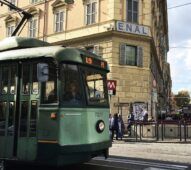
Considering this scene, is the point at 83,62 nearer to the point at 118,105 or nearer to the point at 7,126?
the point at 7,126

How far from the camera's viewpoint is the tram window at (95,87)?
10320 mm

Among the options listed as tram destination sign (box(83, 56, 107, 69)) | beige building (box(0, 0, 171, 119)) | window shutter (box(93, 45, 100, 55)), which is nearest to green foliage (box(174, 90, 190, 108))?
beige building (box(0, 0, 171, 119))

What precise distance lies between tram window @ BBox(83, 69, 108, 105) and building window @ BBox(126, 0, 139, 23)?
69.7 feet

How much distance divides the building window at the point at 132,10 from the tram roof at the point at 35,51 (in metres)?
21.2

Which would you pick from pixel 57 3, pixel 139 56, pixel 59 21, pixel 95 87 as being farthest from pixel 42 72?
pixel 57 3

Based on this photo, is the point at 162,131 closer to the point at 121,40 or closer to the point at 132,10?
the point at 121,40

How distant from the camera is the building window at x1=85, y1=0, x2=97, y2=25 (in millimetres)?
32625

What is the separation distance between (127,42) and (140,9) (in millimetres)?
2910

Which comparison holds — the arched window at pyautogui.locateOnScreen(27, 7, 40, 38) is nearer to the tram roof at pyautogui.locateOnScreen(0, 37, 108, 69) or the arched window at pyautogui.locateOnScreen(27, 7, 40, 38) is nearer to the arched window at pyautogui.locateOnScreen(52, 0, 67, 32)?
the arched window at pyautogui.locateOnScreen(52, 0, 67, 32)

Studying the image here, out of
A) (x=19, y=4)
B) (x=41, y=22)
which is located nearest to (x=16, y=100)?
(x=41, y=22)

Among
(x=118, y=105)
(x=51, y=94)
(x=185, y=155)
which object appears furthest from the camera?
(x=118, y=105)

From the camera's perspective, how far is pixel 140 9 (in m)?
32.3

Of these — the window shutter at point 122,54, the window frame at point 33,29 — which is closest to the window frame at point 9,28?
the window frame at point 33,29

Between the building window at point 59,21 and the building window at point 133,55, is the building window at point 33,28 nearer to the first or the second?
the building window at point 59,21
